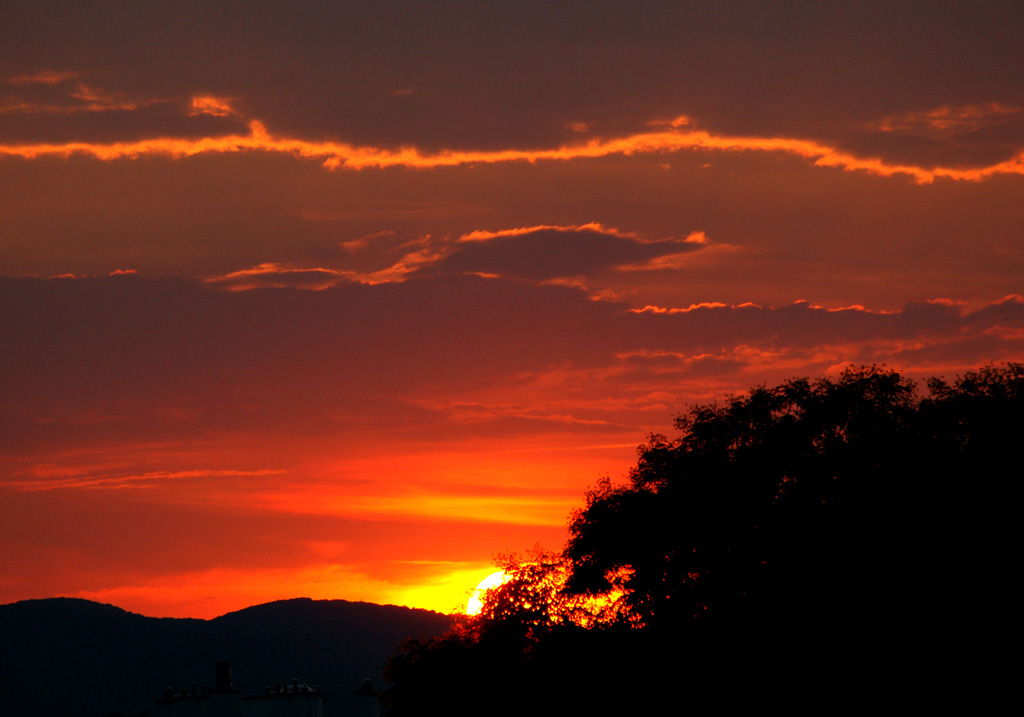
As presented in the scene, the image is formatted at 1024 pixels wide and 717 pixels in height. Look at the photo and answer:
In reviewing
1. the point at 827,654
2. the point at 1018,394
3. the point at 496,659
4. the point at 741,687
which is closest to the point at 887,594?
the point at 827,654

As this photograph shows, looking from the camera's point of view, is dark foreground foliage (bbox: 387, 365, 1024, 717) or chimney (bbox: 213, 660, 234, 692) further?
chimney (bbox: 213, 660, 234, 692)

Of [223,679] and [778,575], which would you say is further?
[223,679]

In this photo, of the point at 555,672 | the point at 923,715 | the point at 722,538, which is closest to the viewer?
the point at 923,715

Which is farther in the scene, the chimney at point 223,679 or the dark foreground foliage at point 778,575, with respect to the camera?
the chimney at point 223,679

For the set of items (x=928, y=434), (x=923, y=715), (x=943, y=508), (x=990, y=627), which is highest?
(x=928, y=434)

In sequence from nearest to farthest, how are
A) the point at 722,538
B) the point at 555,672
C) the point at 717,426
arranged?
the point at 555,672
the point at 722,538
the point at 717,426

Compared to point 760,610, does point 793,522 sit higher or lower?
higher

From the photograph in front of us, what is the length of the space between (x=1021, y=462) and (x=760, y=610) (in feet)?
37.1

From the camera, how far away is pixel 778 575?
4566 centimetres

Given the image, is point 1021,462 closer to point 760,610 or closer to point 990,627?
point 990,627

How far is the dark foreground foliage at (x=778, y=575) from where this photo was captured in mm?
41594

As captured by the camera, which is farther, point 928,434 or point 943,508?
point 928,434

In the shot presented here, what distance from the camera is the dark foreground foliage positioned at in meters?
41.6

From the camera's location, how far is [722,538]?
166 feet
